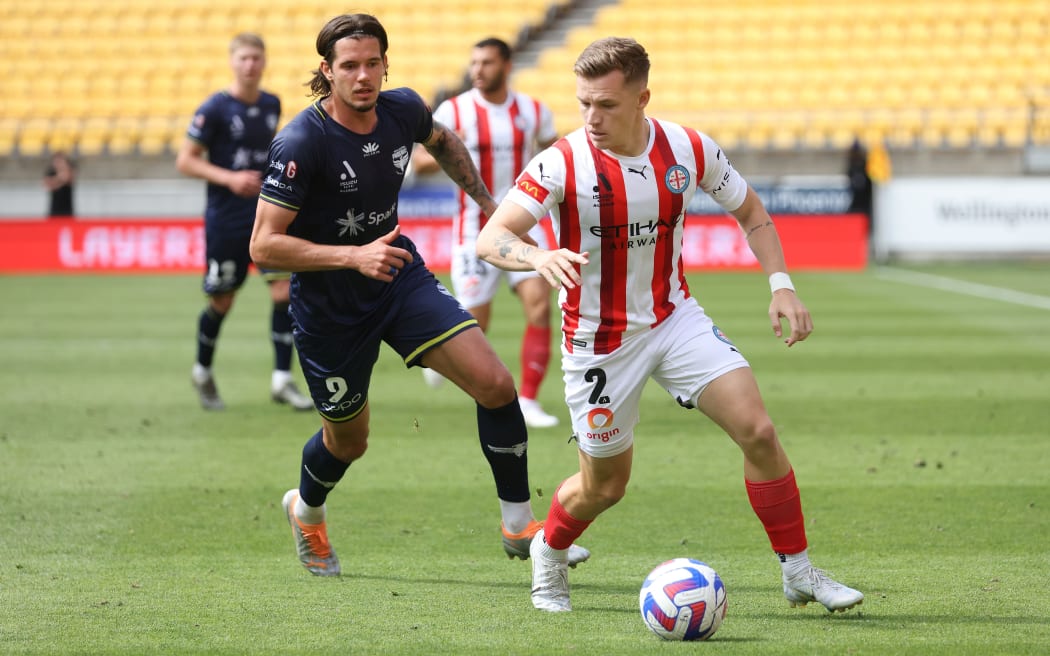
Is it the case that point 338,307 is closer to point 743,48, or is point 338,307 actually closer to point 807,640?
point 807,640

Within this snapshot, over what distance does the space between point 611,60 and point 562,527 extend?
168 cm

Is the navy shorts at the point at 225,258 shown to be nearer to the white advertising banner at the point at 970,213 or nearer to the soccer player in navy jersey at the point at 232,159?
the soccer player in navy jersey at the point at 232,159

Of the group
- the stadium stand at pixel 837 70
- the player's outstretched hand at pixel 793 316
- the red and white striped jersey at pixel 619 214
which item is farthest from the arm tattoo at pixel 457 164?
the stadium stand at pixel 837 70

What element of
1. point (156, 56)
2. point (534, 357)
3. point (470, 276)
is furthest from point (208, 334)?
point (156, 56)

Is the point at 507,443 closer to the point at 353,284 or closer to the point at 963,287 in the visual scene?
the point at 353,284

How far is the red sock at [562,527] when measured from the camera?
4.98 meters

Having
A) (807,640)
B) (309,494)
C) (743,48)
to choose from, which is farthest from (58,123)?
(807,640)

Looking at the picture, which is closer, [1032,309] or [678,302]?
[678,302]

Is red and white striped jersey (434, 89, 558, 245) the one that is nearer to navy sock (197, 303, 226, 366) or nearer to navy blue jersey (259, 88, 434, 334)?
navy sock (197, 303, 226, 366)

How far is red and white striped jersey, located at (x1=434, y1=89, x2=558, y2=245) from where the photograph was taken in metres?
9.18

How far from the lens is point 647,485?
281 inches

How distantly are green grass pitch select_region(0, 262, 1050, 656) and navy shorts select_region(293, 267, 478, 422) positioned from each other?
2.40 ft

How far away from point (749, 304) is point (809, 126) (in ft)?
31.3

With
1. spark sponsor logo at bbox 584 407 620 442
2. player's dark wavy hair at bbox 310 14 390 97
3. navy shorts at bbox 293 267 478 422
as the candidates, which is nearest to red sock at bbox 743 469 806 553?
spark sponsor logo at bbox 584 407 620 442
